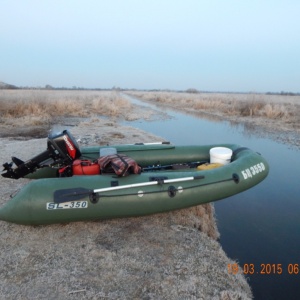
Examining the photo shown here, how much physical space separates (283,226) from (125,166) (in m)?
2.49

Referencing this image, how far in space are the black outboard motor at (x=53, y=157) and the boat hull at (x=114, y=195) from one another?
0.56 metres

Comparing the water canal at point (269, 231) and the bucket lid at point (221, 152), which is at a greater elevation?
the bucket lid at point (221, 152)

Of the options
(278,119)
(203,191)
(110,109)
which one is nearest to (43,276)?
(203,191)

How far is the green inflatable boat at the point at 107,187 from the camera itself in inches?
122

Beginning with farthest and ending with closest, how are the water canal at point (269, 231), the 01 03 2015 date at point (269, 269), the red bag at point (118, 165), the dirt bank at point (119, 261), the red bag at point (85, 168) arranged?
the red bag at point (85, 168)
the red bag at point (118, 165)
the 01 03 2015 date at point (269, 269)
the water canal at point (269, 231)
the dirt bank at point (119, 261)

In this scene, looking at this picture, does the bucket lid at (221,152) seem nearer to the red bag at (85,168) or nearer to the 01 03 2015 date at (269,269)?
the 01 03 2015 date at (269,269)

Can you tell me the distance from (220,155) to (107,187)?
202 centimetres

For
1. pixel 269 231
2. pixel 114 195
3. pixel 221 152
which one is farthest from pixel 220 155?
pixel 114 195

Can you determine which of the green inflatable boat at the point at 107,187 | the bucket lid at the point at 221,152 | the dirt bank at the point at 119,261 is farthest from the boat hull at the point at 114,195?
the bucket lid at the point at 221,152

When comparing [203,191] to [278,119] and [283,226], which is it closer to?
[283,226]

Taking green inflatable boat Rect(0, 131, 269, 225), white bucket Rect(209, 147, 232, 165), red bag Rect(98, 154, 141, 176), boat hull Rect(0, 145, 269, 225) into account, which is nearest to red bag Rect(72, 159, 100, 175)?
green inflatable boat Rect(0, 131, 269, 225)

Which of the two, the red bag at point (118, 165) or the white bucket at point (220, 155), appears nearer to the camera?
the red bag at point (118, 165)

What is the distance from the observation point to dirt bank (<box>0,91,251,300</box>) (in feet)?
7.88

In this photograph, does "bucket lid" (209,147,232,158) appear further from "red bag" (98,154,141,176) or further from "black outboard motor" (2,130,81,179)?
"black outboard motor" (2,130,81,179)
